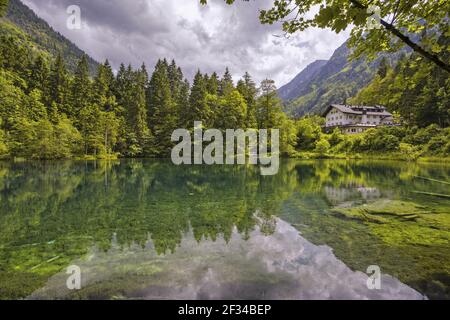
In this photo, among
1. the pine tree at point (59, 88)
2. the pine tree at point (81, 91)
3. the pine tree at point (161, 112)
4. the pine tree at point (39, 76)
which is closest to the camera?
the pine tree at point (39, 76)

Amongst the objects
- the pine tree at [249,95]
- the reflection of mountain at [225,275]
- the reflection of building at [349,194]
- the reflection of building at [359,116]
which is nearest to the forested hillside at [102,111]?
the pine tree at [249,95]

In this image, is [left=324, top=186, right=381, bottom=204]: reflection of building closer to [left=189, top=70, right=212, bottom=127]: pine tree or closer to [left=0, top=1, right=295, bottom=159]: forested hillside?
[left=0, top=1, right=295, bottom=159]: forested hillside

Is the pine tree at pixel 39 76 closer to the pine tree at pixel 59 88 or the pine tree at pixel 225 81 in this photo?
the pine tree at pixel 59 88

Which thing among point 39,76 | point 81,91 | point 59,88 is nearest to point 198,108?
point 81,91

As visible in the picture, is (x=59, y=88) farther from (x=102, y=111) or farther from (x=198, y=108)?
(x=198, y=108)

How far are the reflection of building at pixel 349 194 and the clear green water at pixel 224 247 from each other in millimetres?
308

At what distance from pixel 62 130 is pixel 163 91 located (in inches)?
822

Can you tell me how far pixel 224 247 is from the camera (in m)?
6.00

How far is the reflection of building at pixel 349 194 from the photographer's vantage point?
38.6 ft

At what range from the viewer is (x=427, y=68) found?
365 centimetres

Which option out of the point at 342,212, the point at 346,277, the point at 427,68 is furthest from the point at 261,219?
the point at 427,68

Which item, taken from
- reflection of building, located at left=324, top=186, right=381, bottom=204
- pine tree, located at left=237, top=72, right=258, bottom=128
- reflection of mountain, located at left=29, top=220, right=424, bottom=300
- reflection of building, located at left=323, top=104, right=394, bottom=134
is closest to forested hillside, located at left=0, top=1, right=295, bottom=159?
pine tree, located at left=237, top=72, right=258, bottom=128

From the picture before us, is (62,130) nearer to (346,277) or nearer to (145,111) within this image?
(145,111)

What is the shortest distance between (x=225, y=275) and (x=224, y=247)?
139cm
